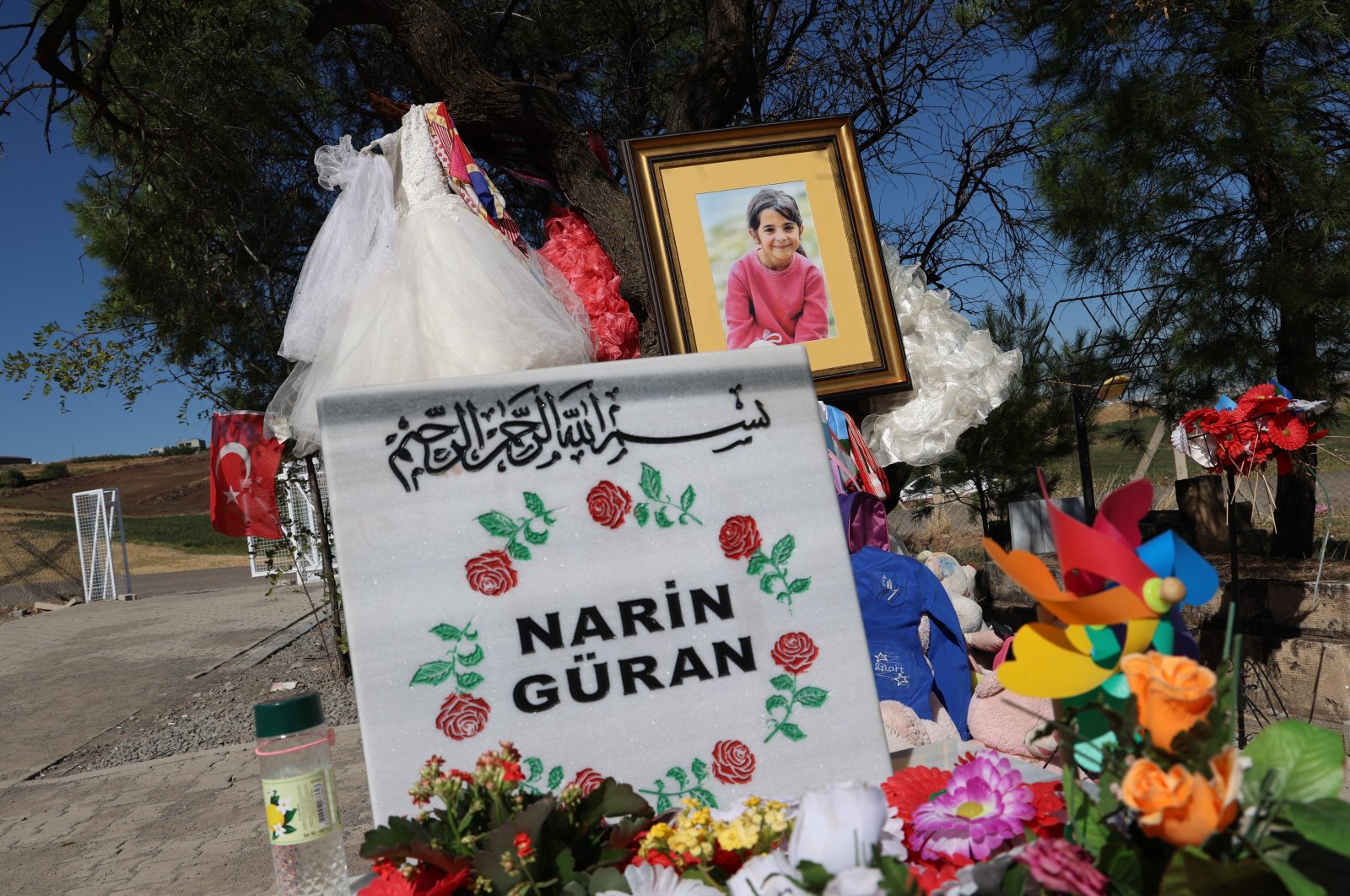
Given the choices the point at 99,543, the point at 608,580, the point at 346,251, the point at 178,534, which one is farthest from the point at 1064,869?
the point at 178,534

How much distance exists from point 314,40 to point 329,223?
1.29 m

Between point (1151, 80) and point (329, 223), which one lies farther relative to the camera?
point (1151, 80)

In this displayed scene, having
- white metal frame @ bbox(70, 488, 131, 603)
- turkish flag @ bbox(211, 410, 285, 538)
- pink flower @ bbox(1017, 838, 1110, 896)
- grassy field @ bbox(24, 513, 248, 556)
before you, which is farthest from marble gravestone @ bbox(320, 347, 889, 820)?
grassy field @ bbox(24, 513, 248, 556)

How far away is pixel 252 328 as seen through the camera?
5.69 metres

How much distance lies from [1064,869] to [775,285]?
2210 millimetres

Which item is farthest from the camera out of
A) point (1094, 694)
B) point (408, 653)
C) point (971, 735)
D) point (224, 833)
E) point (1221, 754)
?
point (224, 833)

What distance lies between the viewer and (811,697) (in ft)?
4.34

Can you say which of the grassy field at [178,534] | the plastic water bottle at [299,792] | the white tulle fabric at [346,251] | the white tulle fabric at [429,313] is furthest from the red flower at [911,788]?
the grassy field at [178,534]

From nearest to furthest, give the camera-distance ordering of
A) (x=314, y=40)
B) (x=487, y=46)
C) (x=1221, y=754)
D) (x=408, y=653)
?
(x=1221, y=754) < (x=408, y=653) < (x=314, y=40) < (x=487, y=46)

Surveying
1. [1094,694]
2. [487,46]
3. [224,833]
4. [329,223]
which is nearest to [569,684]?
[1094,694]

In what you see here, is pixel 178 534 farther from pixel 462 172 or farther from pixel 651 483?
pixel 651 483

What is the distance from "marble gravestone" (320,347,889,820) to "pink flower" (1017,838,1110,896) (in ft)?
1.74

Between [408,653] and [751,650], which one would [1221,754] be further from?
[408,653]

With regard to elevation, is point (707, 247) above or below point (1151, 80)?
below
